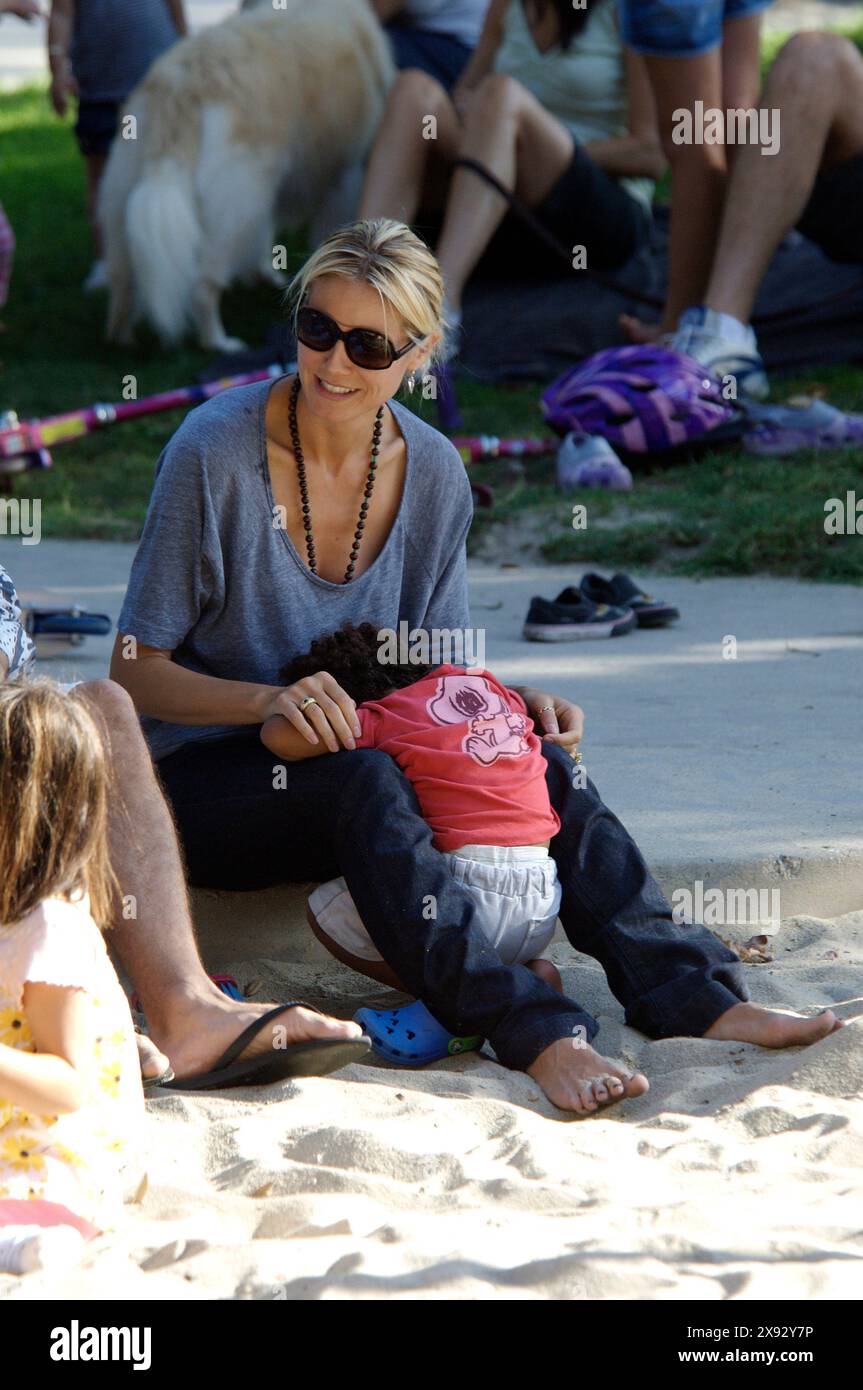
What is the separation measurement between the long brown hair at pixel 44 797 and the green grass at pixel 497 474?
3986mm

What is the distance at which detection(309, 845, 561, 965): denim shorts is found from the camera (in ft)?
9.22

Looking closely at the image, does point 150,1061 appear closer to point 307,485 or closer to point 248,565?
point 248,565

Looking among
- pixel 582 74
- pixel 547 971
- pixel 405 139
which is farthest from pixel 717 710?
pixel 582 74

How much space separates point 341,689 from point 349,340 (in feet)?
2.01

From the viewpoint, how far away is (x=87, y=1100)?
2121 millimetres

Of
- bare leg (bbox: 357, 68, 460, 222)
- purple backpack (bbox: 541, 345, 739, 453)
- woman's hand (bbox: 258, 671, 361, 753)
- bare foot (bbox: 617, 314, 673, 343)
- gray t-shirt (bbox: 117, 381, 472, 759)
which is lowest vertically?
woman's hand (bbox: 258, 671, 361, 753)

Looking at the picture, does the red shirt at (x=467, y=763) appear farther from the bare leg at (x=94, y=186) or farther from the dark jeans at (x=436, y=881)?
the bare leg at (x=94, y=186)

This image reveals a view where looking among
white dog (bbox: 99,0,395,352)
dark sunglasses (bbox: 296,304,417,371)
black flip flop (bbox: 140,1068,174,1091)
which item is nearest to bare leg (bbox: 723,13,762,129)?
white dog (bbox: 99,0,395,352)

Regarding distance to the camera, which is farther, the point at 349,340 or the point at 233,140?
the point at 233,140

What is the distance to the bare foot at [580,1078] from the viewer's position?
2.60m

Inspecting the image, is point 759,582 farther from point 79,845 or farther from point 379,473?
point 79,845

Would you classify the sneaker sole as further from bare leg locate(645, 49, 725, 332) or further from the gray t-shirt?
bare leg locate(645, 49, 725, 332)

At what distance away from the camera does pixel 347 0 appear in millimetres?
8438

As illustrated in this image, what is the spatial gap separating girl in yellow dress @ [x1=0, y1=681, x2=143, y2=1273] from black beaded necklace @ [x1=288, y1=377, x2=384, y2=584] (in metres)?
1.08
